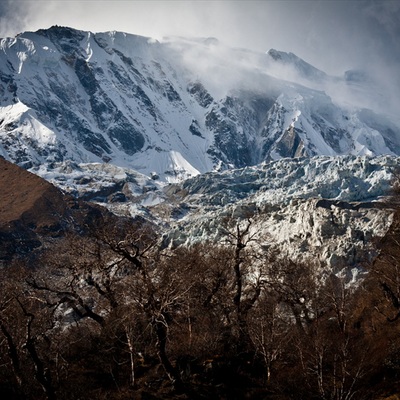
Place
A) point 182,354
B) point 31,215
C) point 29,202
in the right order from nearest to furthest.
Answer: point 182,354 → point 31,215 → point 29,202

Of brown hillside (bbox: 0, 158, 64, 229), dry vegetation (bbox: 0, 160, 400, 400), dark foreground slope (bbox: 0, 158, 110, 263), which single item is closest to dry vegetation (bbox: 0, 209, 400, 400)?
dry vegetation (bbox: 0, 160, 400, 400)

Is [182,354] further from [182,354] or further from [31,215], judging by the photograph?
[31,215]

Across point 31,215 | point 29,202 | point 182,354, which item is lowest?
point 31,215

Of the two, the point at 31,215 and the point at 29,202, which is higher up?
the point at 29,202

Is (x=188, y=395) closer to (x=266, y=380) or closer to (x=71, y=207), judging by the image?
(x=266, y=380)

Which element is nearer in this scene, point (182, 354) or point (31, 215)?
point (182, 354)

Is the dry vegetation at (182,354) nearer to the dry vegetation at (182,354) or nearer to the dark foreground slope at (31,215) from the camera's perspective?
the dry vegetation at (182,354)

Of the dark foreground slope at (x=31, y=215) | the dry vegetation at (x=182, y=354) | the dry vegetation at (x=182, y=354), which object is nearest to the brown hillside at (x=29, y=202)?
the dark foreground slope at (x=31, y=215)

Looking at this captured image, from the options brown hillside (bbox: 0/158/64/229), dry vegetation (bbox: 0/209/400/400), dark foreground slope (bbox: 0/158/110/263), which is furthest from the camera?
brown hillside (bbox: 0/158/64/229)

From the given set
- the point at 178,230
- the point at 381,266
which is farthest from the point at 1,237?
the point at 381,266

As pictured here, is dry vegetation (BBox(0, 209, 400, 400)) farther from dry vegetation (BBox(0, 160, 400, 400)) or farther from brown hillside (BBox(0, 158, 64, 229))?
brown hillside (BBox(0, 158, 64, 229))

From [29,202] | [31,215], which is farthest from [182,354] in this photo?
[29,202]

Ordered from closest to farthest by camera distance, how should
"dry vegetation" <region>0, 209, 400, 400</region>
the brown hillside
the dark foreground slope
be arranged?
"dry vegetation" <region>0, 209, 400, 400</region>, the dark foreground slope, the brown hillside
